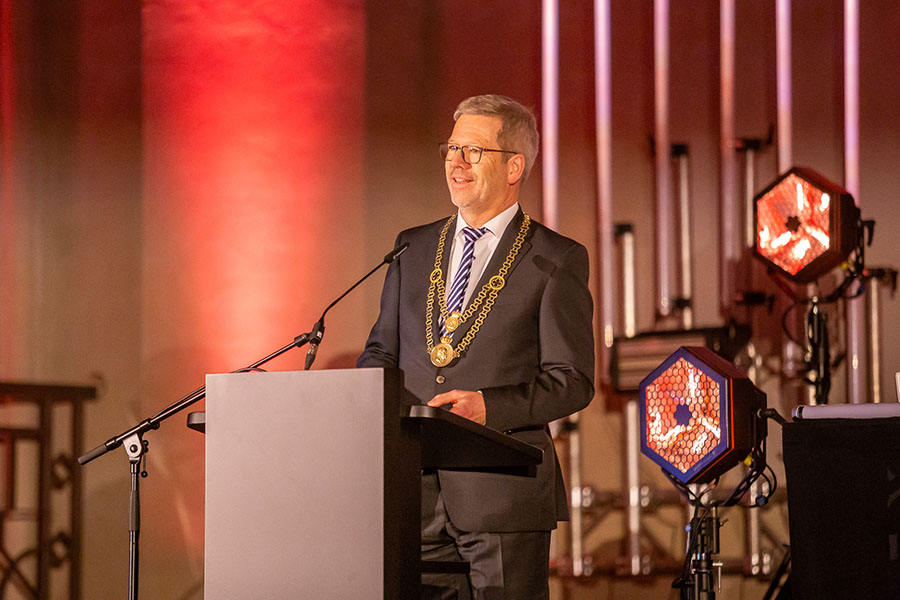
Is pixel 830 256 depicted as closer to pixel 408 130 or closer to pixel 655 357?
pixel 655 357

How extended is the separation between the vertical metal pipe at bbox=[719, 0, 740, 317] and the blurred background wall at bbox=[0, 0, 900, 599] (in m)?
0.04

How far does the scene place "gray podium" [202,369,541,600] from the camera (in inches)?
55.6

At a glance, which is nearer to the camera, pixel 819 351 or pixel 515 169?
pixel 515 169

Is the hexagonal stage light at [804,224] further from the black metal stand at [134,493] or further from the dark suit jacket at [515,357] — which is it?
the black metal stand at [134,493]

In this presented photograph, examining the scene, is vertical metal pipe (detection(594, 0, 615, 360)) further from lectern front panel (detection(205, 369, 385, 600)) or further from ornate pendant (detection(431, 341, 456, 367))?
lectern front panel (detection(205, 369, 385, 600))

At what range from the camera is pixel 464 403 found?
1819 mm

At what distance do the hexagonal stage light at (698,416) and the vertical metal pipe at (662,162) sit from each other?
0.91 m

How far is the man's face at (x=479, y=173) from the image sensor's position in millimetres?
2328

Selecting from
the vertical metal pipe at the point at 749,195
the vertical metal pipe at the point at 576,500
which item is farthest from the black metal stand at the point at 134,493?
the vertical metal pipe at the point at 749,195

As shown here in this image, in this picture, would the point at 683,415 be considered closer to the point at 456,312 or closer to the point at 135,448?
the point at 456,312

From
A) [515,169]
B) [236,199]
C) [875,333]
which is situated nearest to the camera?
[515,169]

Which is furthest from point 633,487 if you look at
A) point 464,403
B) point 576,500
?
point 464,403

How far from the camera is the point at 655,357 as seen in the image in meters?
3.73

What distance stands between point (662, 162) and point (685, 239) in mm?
298
